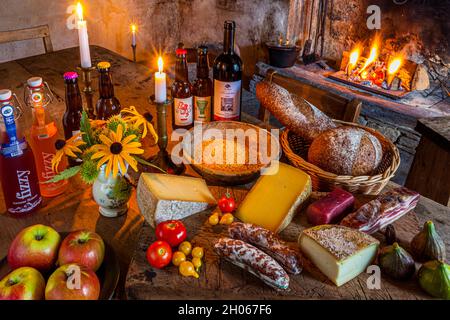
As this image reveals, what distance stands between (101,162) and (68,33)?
269 centimetres

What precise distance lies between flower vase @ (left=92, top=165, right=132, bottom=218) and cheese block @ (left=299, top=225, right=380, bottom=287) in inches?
20.0

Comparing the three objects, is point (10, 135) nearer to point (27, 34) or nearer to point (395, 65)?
point (27, 34)

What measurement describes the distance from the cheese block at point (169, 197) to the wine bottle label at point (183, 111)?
37cm

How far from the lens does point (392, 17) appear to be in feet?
10.3

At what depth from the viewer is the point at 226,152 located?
1.40 meters

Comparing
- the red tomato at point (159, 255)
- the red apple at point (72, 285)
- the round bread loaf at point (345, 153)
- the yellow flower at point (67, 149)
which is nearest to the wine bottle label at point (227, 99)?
the round bread loaf at point (345, 153)

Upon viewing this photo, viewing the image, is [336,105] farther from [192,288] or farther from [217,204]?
[192,288]

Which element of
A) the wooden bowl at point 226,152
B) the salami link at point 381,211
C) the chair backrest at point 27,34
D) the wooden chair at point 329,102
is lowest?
the salami link at point 381,211

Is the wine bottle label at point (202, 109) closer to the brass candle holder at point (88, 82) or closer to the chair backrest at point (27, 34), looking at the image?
the brass candle holder at point (88, 82)

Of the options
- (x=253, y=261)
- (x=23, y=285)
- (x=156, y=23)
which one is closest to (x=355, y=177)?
(x=253, y=261)

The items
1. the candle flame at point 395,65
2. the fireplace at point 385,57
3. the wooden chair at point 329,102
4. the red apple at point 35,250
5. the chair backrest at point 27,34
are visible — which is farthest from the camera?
the candle flame at point 395,65

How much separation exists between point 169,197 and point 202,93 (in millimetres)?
567

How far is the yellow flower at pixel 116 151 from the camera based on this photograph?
1.06 meters

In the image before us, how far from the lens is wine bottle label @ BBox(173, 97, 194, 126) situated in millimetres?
1486
